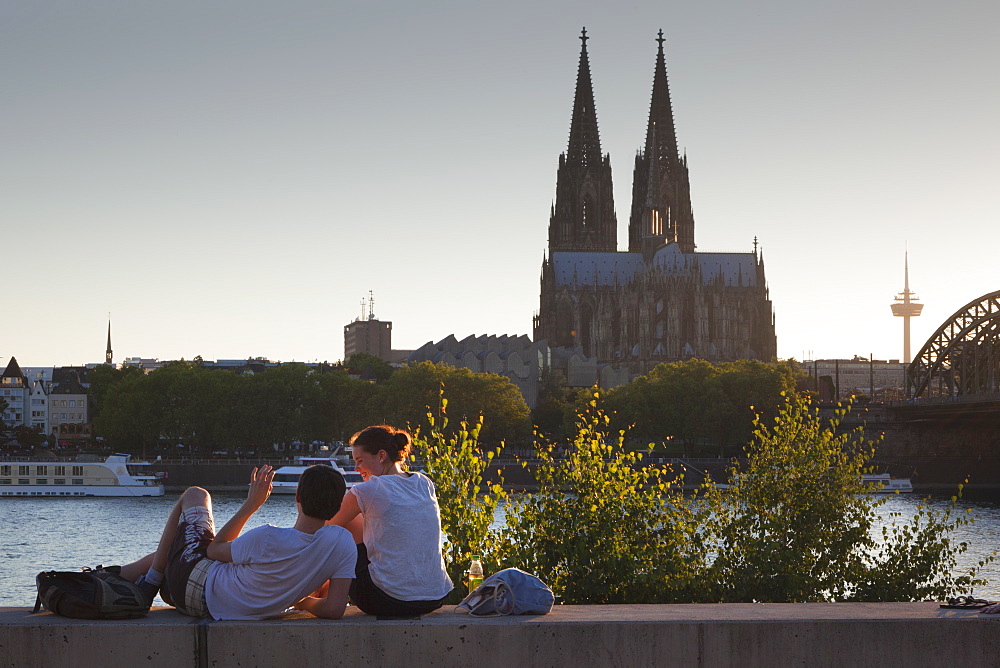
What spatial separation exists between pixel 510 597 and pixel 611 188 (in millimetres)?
120406

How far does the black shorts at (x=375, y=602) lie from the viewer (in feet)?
23.9

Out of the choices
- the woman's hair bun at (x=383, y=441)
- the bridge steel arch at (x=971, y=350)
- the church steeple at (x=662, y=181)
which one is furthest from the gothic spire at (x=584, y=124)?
the woman's hair bun at (x=383, y=441)

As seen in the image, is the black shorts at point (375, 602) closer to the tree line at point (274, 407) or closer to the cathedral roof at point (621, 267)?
the tree line at point (274, 407)

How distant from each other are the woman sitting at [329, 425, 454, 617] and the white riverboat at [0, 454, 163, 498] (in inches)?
2260

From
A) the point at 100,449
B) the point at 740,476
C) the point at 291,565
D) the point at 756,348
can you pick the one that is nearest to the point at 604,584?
the point at 740,476

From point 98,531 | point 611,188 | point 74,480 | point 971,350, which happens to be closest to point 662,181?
point 611,188

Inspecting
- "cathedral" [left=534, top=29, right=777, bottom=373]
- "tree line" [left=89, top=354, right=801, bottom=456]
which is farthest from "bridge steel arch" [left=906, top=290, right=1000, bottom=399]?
"cathedral" [left=534, top=29, right=777, bottom=373]

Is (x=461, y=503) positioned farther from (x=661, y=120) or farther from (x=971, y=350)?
(x=661, y=120)

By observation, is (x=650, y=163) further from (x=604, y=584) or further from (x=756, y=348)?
(x=604, y=584)

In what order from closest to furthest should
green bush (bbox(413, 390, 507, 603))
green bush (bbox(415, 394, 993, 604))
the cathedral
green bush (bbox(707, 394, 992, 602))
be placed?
1. green bush (bbox(413, 390, 507, 603))
2. green bush (bbox(415, 394, 993, 604))
3. green bush (bbox(707, 394, 992, 602))
4. the cathedral

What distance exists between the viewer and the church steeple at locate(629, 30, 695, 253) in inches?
5010

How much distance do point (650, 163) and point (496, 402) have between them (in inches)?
2163

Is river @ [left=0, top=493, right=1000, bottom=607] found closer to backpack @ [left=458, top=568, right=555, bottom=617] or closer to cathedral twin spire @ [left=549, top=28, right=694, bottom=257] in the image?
backpack @ [left=458, top=568, right=555, bottom=617]

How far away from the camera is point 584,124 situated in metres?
125
